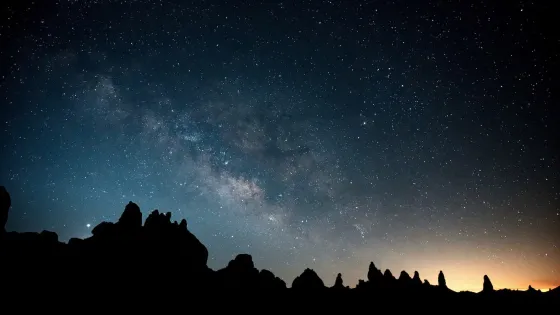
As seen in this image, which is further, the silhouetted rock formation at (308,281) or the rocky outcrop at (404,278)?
the rocky outcrop at (404,278)

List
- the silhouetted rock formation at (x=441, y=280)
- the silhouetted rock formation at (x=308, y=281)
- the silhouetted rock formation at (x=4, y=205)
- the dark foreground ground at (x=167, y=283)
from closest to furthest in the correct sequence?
the dark foreground ground at (x=167, y=283), the silhouetted rock formation at (x=4, y=205), the silhouetted rock formation at (x=308, y=281), the silhouetted rock formation at (x=441, y=280)

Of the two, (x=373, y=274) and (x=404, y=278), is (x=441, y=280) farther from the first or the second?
(x=373, y=274)

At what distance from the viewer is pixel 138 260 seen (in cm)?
3988

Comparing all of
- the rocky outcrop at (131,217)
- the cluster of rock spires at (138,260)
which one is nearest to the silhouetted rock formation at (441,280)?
the cluster of rock spires at (138,260)

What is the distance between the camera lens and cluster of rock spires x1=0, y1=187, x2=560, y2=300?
3488 cm

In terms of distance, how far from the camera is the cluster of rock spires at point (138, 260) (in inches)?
1373

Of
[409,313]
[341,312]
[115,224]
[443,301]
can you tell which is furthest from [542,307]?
[115,224]

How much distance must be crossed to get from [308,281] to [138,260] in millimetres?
32375

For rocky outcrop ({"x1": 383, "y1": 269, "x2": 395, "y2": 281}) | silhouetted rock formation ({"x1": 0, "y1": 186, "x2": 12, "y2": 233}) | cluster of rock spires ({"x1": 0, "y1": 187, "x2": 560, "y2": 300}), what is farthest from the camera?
rocky outcrop ({"x1": 383, "y1": 269, "x2": 395, "y2": 281})

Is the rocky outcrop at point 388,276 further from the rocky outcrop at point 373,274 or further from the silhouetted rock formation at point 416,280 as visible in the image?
the silhouetted rock formation at point 416,280

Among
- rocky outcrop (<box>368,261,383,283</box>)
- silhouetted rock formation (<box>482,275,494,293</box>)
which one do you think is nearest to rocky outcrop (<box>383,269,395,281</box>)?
rocky outcrop (<box>368,261,383,283</box>)

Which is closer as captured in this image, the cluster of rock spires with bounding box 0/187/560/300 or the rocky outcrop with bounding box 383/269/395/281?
the cluster of rock spires with bounding box 0/187/560/300

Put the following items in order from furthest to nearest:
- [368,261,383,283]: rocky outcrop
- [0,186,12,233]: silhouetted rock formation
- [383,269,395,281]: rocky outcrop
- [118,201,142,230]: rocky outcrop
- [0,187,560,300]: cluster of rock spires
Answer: [368,261,383,283]: rocky outcrop → [383,269,395,281]: rocky outcrop → [118,201,142,230]: rocky outcrop → [0,186,12,233]: silhouetted rock formation → [0,187,560,300]: cluster of rock spires

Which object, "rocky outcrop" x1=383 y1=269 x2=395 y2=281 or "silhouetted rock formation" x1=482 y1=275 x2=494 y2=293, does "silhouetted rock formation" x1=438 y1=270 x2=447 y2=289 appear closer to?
"silhouetted rock formation" x1=482 y1=275 x2=494 y2=293
